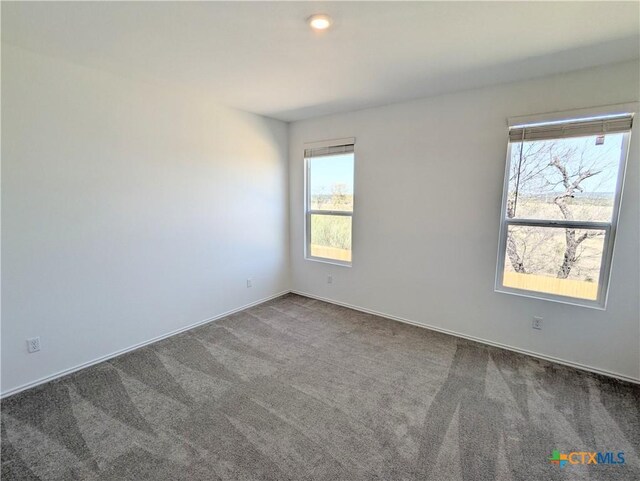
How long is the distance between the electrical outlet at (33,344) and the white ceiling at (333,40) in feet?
6.88

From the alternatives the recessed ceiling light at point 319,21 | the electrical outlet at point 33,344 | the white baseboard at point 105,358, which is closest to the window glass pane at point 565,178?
the recessed ceiling light at point 319,21

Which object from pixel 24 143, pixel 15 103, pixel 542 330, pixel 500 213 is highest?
pixel 15 103

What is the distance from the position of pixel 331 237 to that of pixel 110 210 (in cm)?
246

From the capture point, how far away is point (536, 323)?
8.86 ft

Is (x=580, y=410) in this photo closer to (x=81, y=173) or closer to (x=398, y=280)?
(x=398, y=280)

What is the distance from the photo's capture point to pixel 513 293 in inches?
110

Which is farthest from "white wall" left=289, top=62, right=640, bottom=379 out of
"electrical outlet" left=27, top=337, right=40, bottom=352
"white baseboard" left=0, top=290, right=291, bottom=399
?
"electrical outlet" left=27, top=337, right=40, bottom=352

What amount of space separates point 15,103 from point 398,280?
3.62m

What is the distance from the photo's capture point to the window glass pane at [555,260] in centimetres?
247

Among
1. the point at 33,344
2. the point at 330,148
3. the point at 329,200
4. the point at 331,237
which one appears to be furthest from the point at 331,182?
the point at 33,344

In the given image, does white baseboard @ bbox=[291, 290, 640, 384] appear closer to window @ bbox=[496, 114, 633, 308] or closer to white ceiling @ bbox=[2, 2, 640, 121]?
window @ bbox=[496, 114, 633, 308]

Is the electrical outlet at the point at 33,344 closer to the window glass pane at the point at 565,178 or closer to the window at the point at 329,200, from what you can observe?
the window at the point at 329,200

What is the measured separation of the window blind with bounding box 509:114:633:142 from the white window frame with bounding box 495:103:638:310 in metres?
0.03

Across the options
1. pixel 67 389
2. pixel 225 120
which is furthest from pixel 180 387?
pixel 225 120
